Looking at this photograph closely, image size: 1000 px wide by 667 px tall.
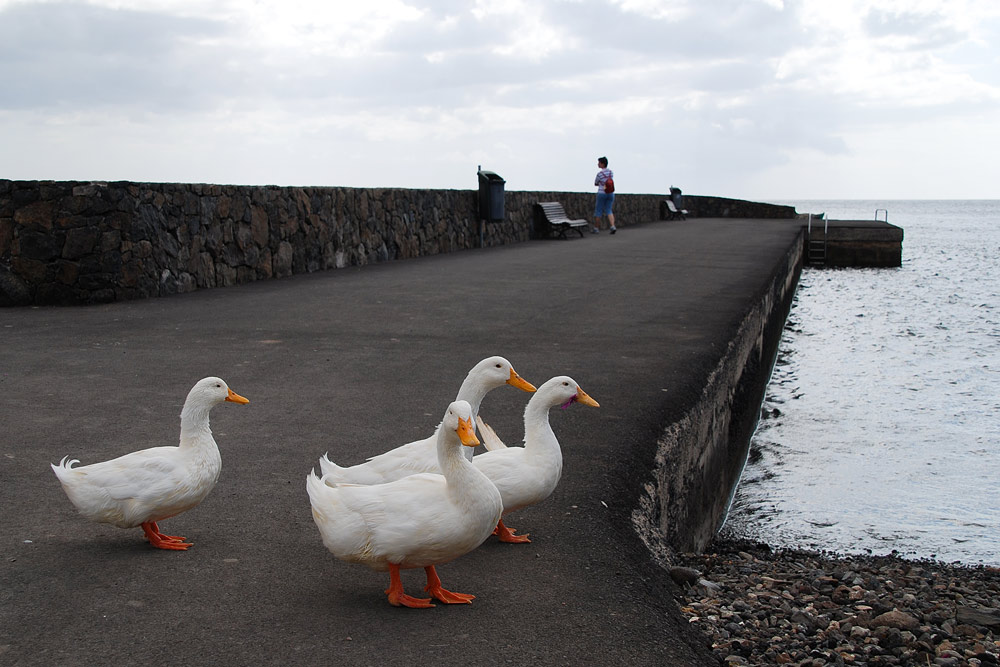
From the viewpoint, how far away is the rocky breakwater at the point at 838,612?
3023 mm

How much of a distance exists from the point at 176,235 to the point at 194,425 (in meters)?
7.55

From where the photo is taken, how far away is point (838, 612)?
3.51 metres

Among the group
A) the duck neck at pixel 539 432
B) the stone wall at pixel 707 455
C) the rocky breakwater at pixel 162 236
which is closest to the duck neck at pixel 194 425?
the duck neck at pixel 539 432

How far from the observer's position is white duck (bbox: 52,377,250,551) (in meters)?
3.06

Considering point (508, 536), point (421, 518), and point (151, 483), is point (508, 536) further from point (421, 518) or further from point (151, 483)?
point (151, 483)

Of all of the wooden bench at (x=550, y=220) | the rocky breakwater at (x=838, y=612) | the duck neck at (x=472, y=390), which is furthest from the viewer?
the wooden bench at (x=550, y=220)

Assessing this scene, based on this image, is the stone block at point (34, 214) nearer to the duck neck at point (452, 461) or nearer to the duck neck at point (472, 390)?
the duck neck at point (472, 390)

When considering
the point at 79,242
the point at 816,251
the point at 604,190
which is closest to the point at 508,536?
the point at 79,242

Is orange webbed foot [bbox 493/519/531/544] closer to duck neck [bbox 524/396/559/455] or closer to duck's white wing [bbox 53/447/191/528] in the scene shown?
duck neck [bbox 524/396/559/455]

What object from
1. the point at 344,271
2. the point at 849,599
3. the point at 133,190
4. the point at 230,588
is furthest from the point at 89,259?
the point at 849,599

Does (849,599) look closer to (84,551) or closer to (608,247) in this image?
(84,551)

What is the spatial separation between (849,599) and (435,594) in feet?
6.21

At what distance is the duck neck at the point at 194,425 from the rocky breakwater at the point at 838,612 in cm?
180

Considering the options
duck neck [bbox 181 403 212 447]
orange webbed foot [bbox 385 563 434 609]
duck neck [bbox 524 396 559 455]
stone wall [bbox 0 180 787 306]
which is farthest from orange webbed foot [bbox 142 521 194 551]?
stone wall [bbox 0 180 787 306]
